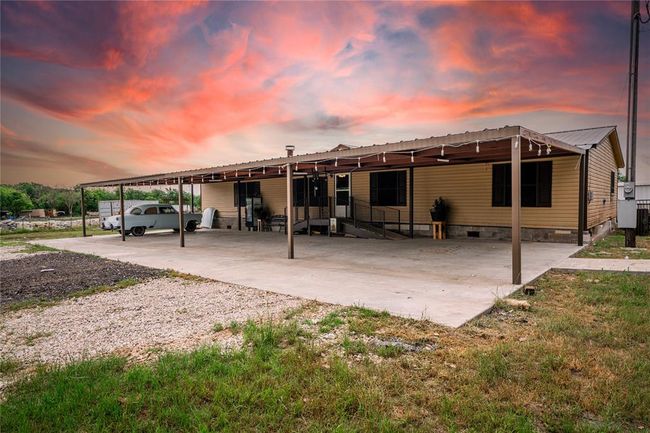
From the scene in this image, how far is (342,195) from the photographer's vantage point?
1672 centimetres

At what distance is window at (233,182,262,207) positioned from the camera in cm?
2016

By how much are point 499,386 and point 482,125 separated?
19194 mm

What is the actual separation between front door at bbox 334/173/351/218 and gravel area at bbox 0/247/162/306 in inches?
370

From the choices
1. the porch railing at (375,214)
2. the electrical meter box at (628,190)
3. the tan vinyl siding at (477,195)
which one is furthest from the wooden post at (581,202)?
the porch railing at (375,214)

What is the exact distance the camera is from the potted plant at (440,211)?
535 inches

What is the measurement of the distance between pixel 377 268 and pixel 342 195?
897 cm

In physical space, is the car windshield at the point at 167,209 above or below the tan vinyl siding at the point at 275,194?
below

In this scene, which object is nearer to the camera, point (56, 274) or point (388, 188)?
point (56, 274)

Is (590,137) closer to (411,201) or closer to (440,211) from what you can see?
(440,211)

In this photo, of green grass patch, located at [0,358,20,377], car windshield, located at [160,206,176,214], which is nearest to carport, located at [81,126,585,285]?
car windshield, located at [160,206,176,214]

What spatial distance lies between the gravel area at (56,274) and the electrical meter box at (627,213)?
1253cm

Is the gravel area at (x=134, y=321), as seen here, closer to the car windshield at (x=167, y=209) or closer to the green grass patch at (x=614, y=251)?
the green grass patch at (x=614, y=251)

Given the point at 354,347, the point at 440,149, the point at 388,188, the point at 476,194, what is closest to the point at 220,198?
the point at 388,188

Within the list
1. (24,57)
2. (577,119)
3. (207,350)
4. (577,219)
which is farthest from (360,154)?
(577,119)
